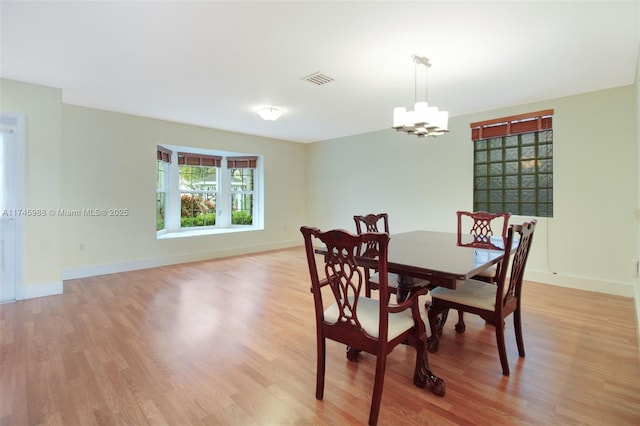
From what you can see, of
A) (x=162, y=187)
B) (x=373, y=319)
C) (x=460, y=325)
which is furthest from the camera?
(x=162, y=187)

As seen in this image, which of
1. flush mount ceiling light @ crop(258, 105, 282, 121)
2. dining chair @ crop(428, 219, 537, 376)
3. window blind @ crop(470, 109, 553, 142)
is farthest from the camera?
flush mount ceiling light @ crop(258, 105, 282, 121)

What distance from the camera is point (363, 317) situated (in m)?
1.68

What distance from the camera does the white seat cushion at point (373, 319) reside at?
158 cm

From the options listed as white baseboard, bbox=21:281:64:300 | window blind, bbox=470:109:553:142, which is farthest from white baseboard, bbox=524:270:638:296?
white baseboard, bbox=21:281:64:300

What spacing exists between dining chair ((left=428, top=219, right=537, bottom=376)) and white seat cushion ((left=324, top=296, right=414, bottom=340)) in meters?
0.43

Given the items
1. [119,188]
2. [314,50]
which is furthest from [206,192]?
[314,50]

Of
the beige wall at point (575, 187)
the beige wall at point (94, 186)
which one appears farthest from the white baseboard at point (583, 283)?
the beige wall at point (94, 186)

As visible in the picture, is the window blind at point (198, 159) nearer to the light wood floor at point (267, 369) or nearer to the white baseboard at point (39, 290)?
the white baseboard at point (39, 290)

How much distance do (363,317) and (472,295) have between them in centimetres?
86

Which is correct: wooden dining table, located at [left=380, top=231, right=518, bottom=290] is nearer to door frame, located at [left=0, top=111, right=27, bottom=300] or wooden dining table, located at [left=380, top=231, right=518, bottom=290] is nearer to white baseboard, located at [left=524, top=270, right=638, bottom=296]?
white baseboard, located at [left=524, top=270, right=638, bottom=296]

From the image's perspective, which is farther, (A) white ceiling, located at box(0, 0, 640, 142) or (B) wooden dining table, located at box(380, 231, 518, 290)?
(A) white ceiling, located at box(0, 0, 640, 142)

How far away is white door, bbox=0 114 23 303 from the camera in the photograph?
3322 millimetres

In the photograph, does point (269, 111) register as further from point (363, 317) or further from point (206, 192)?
point (363, 317)

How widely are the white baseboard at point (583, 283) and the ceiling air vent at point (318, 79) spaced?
3626 millimetres
